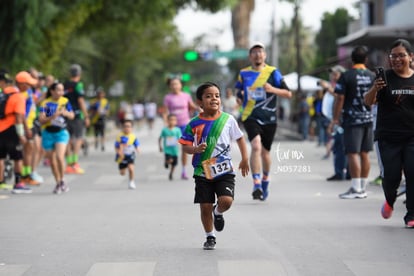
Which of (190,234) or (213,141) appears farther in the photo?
(190,234)

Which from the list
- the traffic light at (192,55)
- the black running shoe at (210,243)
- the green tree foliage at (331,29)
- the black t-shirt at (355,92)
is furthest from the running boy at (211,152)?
the green tree foliage at (331,29)

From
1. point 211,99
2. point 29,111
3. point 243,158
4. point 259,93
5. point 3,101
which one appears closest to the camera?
point 211,99

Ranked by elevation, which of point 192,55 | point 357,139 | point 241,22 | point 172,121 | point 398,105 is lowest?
point 357,139

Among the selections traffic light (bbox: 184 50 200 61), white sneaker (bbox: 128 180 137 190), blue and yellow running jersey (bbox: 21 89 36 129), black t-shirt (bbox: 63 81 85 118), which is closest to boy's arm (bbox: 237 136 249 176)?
white sneaker (bbox: 128 180 137 190)

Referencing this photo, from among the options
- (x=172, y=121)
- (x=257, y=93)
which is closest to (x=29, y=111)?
(x=172, y=121)

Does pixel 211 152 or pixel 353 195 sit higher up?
pixel 211 152

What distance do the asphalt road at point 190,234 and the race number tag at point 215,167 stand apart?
67cm

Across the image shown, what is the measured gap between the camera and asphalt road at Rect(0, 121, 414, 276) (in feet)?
26.8

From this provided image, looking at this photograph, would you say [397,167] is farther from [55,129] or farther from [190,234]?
[55,129]

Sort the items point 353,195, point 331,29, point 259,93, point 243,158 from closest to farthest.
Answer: point 243,158, point 259,93, point 353,195, point 331,29

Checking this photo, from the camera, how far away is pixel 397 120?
1028 centimetres

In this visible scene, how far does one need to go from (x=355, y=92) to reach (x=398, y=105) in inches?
126

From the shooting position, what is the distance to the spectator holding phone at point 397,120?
1020cm

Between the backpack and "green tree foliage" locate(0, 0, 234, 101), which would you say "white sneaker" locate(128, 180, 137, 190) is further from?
"green tree foliage" locate(0, 0, 234, 101)
